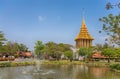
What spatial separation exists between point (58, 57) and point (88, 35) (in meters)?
18.5

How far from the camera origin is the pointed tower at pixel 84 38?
8478cm

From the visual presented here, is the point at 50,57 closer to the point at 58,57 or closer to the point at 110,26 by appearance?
the point at 58,57

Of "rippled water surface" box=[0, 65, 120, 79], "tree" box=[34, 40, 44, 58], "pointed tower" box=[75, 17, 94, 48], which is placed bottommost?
"rippled water surface" box=[0, 65, 120, 79]

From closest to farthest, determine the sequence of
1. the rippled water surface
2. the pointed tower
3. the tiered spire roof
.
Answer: the rippled water surface
the pointed tower
the tiered spire roof

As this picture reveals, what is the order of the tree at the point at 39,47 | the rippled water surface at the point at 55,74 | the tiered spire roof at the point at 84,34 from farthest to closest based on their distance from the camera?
the tiered spire roof at the point at 84,34, the tree at the point at 39,47, the rippled water surface at the point at 55,74

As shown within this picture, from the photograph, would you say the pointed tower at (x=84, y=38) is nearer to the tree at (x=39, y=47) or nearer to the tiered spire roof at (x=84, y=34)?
the tiered spire roof at (x=84, y=34)

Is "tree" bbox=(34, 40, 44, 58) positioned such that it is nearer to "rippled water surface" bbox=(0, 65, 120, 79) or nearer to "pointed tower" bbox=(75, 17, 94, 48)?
"pointed tower" bbox=(75, 17, 94, 48)

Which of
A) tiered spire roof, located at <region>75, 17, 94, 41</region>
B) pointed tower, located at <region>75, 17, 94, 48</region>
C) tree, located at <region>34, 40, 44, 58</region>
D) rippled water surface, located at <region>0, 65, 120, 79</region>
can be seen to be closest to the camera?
rippled water surface, located at <region>0, 65, 120, 79</region>

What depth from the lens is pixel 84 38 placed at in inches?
3317

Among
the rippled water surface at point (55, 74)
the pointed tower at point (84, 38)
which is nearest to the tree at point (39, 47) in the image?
the pointed tower at point (84, 38)

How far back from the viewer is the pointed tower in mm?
84775

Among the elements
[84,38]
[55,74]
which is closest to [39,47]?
[84,38]

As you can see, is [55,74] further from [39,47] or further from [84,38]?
[84,38]

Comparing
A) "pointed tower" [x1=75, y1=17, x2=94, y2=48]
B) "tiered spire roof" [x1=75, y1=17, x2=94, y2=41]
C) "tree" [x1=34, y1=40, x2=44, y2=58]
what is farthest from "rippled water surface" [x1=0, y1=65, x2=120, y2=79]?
"tiered spire roof" [x1=75, y1=17, x2=94, y2=41]
